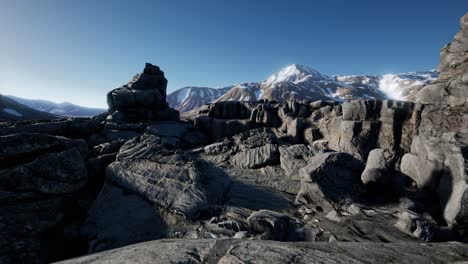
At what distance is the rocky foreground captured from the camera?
7.38 meters

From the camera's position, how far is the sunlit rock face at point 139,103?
41875mm

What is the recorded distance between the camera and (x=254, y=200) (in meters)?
14.6

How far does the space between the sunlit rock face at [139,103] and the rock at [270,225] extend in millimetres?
35486

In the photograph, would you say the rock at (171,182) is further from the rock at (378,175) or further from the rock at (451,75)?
the rock at (451,75)

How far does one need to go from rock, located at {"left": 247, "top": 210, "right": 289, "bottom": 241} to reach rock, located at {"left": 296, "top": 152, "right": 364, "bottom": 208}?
12.5ft

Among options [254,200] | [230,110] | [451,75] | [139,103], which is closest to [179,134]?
[230,110]

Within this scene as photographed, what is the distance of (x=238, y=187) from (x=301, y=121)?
16760mm

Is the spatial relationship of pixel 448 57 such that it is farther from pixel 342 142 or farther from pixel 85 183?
pixel 85 183

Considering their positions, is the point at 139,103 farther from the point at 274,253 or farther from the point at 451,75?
the point at 451,75

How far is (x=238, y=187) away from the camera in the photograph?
638 inches

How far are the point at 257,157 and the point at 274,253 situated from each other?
16016mm

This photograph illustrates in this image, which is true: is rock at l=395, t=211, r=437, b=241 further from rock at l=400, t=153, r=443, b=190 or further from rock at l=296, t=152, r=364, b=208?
rock at l=400, t=153, r=443, b=190

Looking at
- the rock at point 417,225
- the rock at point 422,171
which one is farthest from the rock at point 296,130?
the rock at point 417,225

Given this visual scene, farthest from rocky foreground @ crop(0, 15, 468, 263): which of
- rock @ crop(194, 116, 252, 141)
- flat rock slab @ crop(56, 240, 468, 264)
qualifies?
rock @ crop(194, 116, 252, 141)
